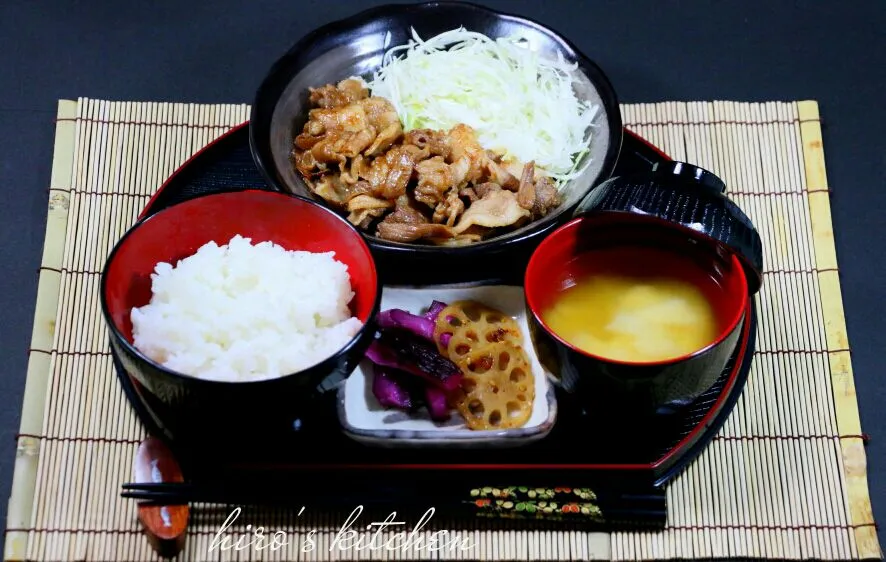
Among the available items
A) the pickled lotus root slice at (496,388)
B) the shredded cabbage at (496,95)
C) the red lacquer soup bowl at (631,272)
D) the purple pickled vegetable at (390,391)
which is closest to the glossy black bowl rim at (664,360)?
the red lacquer soup bowl at (631,272)

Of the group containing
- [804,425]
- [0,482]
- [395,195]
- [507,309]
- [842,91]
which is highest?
[842,91]

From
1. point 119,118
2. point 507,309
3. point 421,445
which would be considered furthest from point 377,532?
point 119,118

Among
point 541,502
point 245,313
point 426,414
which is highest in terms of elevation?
point 245,313

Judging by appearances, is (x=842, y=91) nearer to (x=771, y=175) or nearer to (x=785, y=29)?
(x=785, y=29)

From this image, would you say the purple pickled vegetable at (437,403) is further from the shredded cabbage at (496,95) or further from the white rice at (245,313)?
the shredded cabbage at (496,95)

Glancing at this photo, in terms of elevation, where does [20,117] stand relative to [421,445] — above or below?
above

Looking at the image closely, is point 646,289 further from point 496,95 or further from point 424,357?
point 496,95

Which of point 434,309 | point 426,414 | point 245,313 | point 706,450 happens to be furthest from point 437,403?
point 706,450
